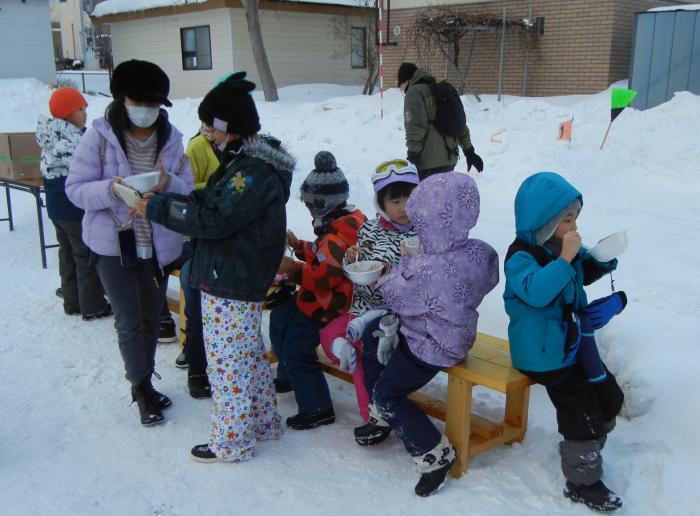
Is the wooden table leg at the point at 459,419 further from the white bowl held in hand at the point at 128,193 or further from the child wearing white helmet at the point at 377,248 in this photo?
the white bowl held in hand at the point at 128,193

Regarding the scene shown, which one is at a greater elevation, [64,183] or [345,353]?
[64,183]

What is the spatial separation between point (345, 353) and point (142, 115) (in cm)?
162

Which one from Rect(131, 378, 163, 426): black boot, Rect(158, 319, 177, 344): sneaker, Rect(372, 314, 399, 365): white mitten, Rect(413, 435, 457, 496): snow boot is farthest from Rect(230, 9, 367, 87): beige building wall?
Rect(413, 435, 457, 496): snow boot

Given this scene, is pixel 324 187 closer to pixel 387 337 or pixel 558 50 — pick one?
pixel 387 337

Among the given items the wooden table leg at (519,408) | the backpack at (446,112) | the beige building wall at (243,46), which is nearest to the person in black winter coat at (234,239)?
the wooden table leg at (519,408)

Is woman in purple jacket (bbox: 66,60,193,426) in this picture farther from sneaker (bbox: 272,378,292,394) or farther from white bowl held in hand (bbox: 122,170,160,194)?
sneaker (bbox: 272,378,292,394)

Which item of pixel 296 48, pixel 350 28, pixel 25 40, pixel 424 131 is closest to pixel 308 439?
pixel 424 131

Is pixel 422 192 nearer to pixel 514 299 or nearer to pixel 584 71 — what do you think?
pixel 514 299

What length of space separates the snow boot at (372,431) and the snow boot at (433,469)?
0.39m

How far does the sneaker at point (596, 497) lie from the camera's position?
2.92m

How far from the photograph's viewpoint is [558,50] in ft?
48.9

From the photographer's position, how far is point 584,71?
571 inches

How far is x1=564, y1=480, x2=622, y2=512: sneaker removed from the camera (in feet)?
9.59

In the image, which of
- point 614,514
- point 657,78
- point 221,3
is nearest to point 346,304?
point 614,514
